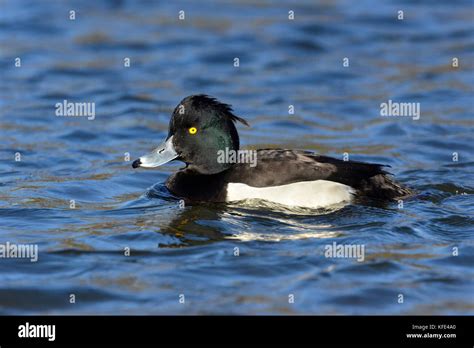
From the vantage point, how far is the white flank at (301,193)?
9688 mm

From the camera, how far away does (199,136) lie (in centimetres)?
1020

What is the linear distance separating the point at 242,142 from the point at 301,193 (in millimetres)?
3791

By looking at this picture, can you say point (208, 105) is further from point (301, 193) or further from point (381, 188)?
point (381, 188)

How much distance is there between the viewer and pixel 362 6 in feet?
68.6

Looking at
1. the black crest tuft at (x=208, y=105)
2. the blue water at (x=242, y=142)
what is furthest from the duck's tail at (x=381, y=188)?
the black crest tuft at (x=208, y=105)

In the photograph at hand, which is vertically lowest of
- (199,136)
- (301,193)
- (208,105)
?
(301,193)

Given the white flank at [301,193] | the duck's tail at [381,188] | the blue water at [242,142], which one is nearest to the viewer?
the blue water at [242,142]

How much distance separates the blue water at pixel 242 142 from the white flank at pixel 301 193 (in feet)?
0.44

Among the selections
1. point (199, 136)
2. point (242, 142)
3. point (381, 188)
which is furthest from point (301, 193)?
point (242, 142)

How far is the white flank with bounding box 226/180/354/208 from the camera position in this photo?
9.69 meters

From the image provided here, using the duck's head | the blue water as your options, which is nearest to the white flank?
the blue water

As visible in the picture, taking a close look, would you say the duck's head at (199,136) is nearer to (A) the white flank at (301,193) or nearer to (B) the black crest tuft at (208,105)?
(B) the black crest tuft at (208,105)
